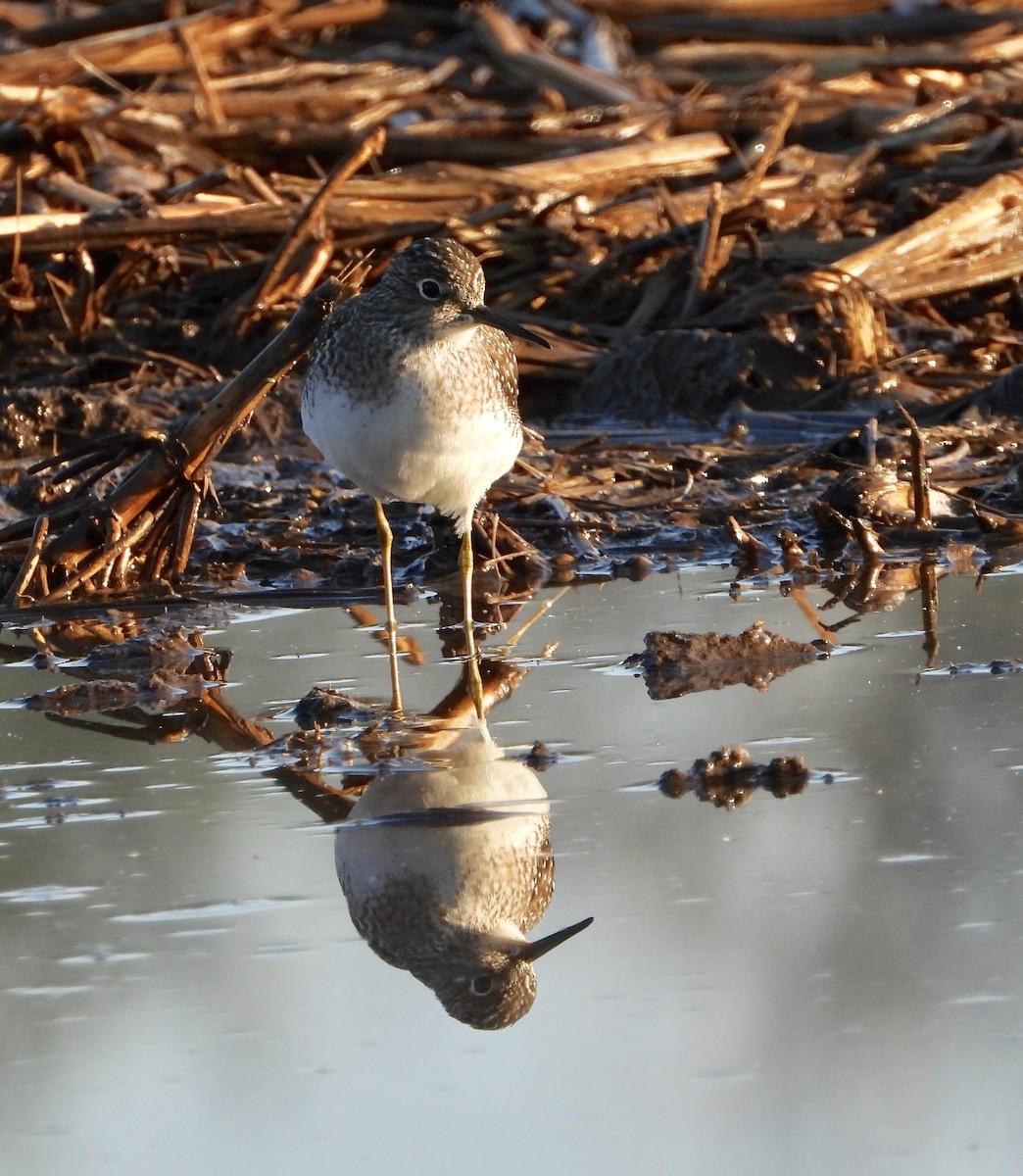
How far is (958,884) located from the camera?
12.6ft

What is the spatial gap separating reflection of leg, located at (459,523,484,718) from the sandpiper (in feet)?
0.03

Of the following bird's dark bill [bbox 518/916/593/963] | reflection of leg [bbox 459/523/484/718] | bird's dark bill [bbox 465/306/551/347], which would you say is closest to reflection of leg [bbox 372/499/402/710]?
reflection of leg [bbox 459/523/484/718]

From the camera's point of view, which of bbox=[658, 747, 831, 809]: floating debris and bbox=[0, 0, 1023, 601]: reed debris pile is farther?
bbox=[0, 0, 1023, 601]: reed debris pile

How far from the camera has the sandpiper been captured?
5.86m

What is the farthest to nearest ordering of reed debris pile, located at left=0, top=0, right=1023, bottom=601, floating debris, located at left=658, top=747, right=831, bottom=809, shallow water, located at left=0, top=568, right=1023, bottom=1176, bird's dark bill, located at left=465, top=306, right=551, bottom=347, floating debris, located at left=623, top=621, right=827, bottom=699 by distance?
reed debris pile, located at left=0, top=0, right=1023, bottom=601 → bird's dark bill, located at left=465, top=306, right=551, bottom=347 → floating debris, located at left=623, top=621, right=827, bottom=699 → floating debris, located at left=658, top=747, right=831, bottom=809 → shallow water, located at left=0, top=568, right=1023, bottom=1176

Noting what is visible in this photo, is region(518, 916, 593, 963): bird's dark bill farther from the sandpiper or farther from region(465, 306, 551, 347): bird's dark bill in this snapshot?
region(465, 306, 551, 347): bird's dark bill

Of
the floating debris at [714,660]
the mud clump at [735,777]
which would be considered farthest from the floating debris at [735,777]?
the floating debris at [714,660]

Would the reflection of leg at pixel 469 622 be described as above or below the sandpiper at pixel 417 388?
below

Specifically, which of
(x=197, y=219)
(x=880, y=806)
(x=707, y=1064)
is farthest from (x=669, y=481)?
(x=707, y=1064)

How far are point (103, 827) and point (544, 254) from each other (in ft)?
20.9

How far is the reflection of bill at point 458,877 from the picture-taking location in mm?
3574

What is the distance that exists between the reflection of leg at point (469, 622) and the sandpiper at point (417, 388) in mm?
10

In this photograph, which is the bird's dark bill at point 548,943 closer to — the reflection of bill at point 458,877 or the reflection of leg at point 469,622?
the reflection of bill at point 458,877

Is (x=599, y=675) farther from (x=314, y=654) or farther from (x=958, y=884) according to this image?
(x=958, y=884)
